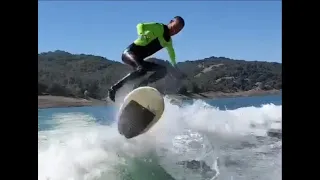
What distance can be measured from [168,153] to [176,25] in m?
1.87

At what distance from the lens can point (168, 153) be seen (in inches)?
242

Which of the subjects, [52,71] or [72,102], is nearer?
[72,102]

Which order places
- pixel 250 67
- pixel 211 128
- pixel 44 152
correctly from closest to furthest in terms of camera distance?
pixel 44 152 < pixel 211 128 < pixel 250 67

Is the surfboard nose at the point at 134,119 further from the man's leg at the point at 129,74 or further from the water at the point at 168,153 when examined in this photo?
the man's leg at the point at 129,74

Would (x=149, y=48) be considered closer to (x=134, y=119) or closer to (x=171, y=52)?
Answer: (x=171, y=52)

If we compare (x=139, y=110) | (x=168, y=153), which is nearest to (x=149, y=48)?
(x=139, y=110)

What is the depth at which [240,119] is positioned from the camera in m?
9.21

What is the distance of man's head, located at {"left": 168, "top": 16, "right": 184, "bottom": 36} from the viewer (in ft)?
19.6

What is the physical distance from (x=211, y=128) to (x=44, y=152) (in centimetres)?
320

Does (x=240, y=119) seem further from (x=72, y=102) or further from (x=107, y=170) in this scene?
(x=72, y=102)

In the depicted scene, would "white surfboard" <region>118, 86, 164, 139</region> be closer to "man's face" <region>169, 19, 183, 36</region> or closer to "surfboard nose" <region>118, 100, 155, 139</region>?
"surfboard nose" <region>118, 100, 155, 139</region>

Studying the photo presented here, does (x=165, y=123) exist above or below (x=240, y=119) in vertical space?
above
